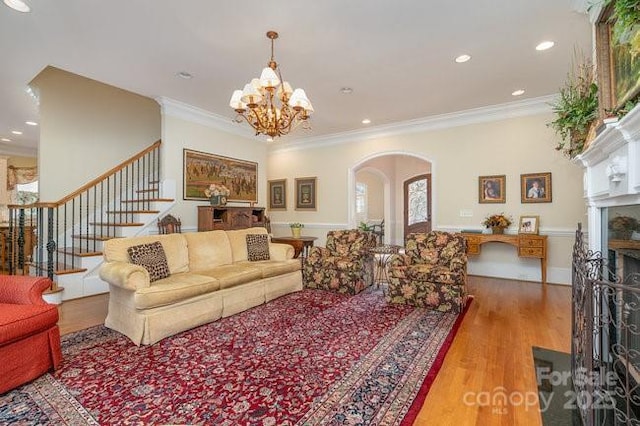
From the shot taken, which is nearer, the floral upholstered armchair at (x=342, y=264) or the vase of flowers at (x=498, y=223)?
the floral upholstered armchair at (x=342, y=264)

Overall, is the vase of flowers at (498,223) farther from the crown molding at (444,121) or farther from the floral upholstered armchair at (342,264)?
the floral upholstered armchair at (342,264)

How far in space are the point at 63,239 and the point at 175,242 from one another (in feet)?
10.9

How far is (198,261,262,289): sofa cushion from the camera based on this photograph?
3377 millimetres

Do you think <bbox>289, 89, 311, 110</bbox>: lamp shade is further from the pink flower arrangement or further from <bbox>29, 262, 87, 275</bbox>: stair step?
<bbox>29, 262, 87, 275</bbox>: stair step

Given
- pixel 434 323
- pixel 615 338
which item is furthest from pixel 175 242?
pixel 615 338

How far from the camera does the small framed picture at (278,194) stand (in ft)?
25.8

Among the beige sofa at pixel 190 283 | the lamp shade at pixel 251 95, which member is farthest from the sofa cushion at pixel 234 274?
the lamp shade at pixel 251 95

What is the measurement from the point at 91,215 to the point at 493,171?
24.5 ft

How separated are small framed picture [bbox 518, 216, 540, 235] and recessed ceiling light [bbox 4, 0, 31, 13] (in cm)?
680

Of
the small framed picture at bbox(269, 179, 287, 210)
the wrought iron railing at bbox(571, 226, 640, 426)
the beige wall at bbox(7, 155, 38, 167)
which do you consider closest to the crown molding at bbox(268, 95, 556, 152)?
the small framed picture at bbox(269, 179, 287, 210)

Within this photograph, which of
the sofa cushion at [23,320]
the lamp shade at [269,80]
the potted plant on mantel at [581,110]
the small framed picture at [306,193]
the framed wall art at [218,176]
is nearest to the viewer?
the sofa cushion at [23,320]

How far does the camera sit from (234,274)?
11.5 ft

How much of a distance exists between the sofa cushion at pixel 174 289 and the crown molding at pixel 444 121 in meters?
4.74

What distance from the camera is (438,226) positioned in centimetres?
588
